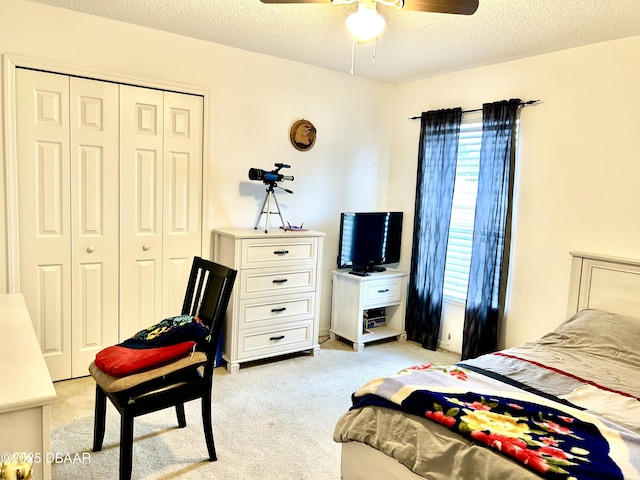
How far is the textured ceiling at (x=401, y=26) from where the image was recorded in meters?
A: 2.66

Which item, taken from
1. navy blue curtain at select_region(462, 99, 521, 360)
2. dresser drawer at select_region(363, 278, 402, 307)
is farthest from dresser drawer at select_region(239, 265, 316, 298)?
navy blue curtain at select_region(462, 99, 521, 360)

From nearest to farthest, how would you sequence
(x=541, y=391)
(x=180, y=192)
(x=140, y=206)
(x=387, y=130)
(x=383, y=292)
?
(x=541, y=391) < (x=140, y=206) < (x=180, y=192) < (x=383, y=292) < (x=387, y=130)

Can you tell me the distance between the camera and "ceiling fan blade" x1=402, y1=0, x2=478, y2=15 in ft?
6.26

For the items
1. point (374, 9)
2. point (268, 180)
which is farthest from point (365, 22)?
point (268, 180)

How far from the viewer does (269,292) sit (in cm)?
354

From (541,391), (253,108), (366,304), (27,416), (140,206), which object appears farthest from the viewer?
(366,304)

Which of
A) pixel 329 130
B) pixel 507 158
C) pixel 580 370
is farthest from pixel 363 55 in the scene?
pixel 580 370

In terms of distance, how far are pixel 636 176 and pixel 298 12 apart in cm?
240

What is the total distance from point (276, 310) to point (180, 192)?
1169 millimetres

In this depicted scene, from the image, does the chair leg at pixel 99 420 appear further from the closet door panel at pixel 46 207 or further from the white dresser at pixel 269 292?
the white dresser at pixel 269 292

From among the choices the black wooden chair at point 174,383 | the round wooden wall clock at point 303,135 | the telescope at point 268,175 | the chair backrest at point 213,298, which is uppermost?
the round wooden wall clock at point 303,135

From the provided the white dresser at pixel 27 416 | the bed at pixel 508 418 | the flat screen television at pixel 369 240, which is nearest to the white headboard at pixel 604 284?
the bed at pixel 508 418

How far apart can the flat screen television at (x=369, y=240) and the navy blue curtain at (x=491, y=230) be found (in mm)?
852

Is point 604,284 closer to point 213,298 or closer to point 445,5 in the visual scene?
point 445,5
